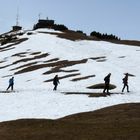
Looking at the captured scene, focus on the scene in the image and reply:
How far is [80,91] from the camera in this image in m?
53.8

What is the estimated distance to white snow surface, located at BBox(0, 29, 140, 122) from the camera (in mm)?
42938

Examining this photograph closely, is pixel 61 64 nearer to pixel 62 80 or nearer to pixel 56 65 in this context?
pixel 56 65

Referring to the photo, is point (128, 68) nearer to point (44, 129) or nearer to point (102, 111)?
point (102, 111)

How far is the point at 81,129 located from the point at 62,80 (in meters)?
34.4

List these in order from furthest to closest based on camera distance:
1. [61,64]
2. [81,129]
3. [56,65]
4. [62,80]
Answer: [61,64], [56,65], [62,80], [81,129]

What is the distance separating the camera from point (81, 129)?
28.8 metres

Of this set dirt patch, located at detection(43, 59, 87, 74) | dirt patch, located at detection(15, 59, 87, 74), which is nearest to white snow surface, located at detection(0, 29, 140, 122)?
dirt patch, located at detection(43, 59, 87, 74)

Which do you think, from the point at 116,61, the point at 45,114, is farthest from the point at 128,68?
the point at 45,114

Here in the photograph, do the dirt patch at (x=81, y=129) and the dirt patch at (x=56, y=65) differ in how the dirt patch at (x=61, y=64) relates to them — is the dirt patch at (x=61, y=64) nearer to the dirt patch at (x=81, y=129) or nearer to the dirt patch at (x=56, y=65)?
the dirt patch at (x=56, y=65)

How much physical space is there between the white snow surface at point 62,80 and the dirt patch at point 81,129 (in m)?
6.96

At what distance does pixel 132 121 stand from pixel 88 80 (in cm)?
2974

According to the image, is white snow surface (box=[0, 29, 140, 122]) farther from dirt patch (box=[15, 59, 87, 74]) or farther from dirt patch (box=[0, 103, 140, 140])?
dirt patch (box=[0, 103, 140, 140])

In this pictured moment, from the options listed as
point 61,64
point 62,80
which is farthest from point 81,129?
point 61,64

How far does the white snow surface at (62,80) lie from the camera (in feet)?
141
